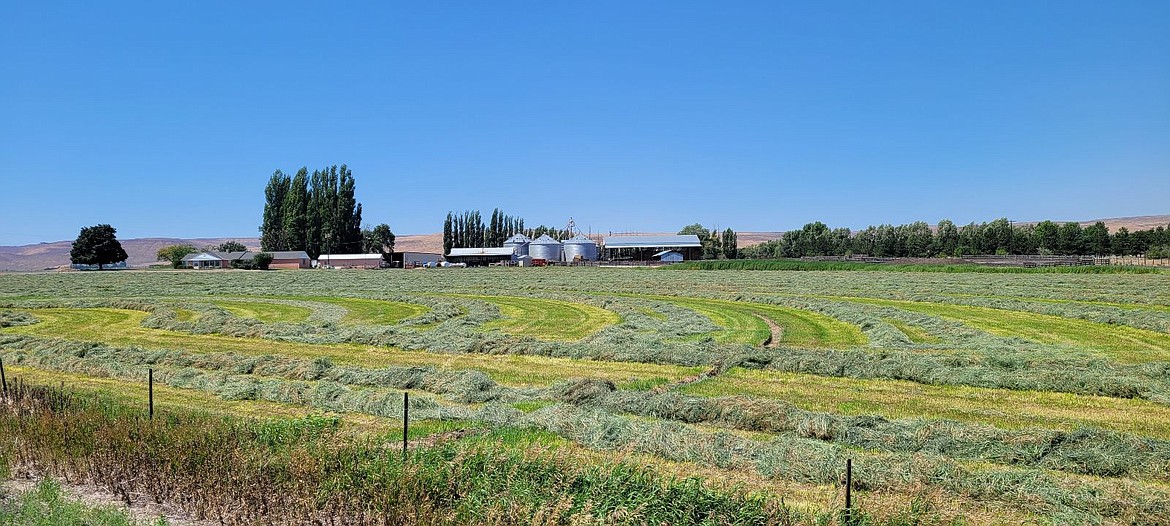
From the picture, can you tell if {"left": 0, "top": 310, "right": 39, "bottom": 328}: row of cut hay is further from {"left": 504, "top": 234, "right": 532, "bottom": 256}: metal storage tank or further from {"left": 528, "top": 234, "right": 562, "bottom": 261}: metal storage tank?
{"left": 528, "top": 234, "right": 562, "bottom": 261}: metal storage tank

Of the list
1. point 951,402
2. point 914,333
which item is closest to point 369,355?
point 951,402

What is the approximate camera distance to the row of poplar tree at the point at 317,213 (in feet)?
349

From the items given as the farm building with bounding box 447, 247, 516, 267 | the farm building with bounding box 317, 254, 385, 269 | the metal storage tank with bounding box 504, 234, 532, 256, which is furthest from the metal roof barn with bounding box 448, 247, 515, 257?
the farm building with bounding box 317, 254, 385, 269

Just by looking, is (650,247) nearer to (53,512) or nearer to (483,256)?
(483,256)

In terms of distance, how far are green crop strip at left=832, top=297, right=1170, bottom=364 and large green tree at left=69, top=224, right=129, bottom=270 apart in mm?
109463

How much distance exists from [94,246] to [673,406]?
114592 mm

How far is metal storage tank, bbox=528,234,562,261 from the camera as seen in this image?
125 metres

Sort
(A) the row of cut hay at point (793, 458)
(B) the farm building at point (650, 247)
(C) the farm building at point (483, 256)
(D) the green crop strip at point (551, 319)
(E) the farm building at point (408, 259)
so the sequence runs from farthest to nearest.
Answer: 1. (B) the farm building at point (650, 247)
2. (C) the farm building at point (483, 256)
3. (E) the farm building at point (408, 259)
4. (D) the green crop strip at point (551, 319)
5. (A) the row of cut hay at point (793, 458)

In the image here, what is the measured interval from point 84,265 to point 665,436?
121m

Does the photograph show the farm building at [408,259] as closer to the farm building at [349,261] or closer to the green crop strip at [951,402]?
the farm building at [349,261]

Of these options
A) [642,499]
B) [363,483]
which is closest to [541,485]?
[642,499]

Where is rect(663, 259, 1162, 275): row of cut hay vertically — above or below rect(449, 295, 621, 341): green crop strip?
above

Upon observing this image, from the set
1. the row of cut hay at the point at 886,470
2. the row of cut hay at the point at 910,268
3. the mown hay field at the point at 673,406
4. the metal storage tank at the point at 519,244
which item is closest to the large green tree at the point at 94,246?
the metal storage tank at the point at 519,244

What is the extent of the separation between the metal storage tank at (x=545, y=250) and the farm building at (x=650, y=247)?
34.1 ft
